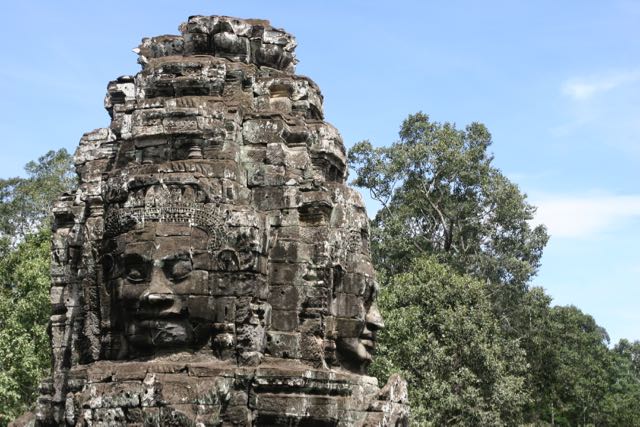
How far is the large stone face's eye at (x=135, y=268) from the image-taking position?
994cm

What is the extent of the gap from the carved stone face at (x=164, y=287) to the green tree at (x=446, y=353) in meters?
12.4

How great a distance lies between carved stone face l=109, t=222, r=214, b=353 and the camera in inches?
386

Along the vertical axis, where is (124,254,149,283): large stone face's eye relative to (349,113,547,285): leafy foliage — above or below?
below

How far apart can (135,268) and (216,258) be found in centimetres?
91

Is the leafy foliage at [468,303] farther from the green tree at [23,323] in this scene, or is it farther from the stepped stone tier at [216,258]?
the stepped stone tier at [216,258]

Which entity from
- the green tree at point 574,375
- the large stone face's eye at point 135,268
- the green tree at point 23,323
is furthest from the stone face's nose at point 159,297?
the green tree at point 574,375

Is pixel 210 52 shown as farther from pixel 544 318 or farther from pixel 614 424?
pixel 614 424

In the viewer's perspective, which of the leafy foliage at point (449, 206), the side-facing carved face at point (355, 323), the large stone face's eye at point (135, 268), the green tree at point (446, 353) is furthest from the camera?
the leafy foliage at point (449, 206)

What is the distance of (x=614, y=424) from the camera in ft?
128

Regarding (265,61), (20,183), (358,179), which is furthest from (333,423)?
(20,183)

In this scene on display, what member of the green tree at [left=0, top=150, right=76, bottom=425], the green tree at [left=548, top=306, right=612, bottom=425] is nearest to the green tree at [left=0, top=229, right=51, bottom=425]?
the green tree at [left=0, top=150, right=76, bottom=425]

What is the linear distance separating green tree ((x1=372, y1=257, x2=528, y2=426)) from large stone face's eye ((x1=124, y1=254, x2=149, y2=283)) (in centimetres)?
1258

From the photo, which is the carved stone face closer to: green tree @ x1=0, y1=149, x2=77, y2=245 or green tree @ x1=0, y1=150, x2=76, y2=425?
green tree @ x1=0, y1=150, x2=76, y2=425

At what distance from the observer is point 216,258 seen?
10000 mm
